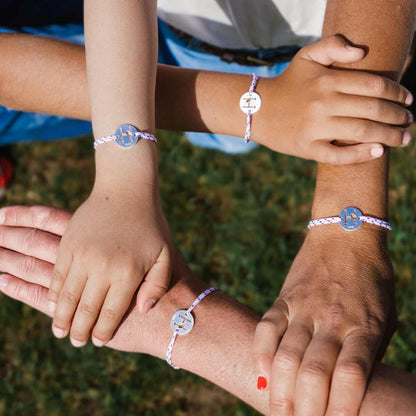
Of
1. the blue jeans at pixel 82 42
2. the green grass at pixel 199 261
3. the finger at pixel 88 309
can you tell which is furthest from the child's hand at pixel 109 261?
the green grass at pixel 199 261

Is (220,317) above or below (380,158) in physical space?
below

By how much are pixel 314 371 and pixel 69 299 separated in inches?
26.5

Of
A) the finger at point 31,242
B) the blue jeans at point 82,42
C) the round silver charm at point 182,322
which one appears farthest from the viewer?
the blue jeans at point 82,42

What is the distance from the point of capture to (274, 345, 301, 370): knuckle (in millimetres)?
1213

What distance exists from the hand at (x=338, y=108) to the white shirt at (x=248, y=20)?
1.16ft

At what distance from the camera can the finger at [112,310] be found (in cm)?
135

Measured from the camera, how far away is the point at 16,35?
1.64 metres

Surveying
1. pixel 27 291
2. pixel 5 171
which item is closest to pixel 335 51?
pixel 27 291

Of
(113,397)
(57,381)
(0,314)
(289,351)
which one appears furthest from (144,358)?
(289,351)

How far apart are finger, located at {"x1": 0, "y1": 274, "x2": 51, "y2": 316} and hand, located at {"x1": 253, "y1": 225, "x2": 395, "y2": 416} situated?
706 millimetres

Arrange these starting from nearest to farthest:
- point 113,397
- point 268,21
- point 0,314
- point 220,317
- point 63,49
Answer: point 220,317 → point 63,49 → point 268,21 → point 113,397 → point 0,314

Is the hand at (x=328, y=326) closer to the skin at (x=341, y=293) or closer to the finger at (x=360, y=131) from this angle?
the skin at (x=341, y=293)

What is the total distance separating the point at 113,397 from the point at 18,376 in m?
0.61

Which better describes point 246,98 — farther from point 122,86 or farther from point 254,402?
point 254,402
